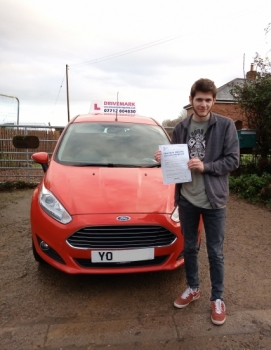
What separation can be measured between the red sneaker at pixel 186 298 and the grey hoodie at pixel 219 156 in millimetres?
868

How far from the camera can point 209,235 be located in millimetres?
2287

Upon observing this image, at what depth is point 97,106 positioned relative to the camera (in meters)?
6.36

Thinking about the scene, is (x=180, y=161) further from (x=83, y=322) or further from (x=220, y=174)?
(x=83, y=322)

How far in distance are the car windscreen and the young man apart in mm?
1127

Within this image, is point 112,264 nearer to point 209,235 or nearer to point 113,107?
point 209,235

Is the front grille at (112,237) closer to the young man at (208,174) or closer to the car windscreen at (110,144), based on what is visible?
the young man at (208,174)

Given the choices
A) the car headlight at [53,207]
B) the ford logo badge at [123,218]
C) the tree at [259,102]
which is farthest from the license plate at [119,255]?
the tree at [259,102]

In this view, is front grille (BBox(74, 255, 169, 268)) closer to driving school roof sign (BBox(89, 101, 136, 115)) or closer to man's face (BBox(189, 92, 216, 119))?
man's face (BBox(189, 92, 216, 119))

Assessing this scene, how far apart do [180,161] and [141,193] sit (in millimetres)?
667

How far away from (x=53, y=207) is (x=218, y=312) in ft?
5.41

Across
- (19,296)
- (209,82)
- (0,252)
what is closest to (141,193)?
(209,82)

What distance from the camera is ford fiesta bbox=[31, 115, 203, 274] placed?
2424 millimetres

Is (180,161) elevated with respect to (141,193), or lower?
elevated

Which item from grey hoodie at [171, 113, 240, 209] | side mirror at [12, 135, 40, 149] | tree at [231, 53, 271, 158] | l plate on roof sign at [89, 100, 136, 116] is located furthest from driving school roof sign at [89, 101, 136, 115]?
grey hoodie at [171, 113, 240, 209]
